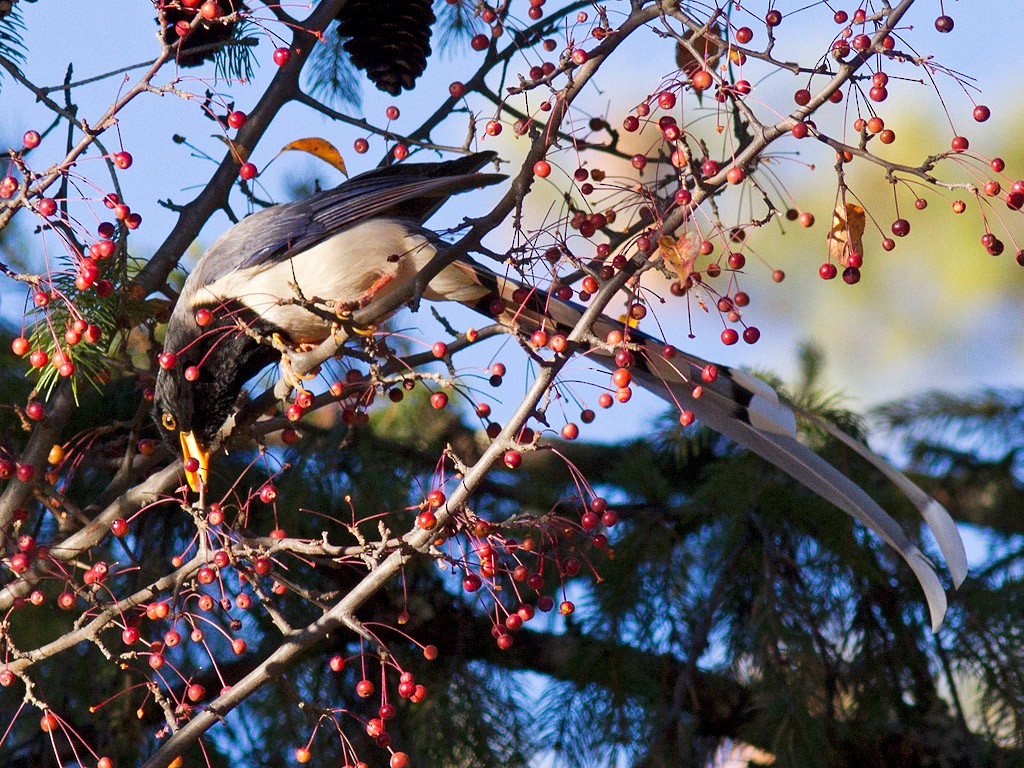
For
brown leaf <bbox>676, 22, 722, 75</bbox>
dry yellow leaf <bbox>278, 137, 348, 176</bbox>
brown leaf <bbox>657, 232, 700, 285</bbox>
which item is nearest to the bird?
dry yellow leaf <bbox>278, 137, 348, 176</bbox>

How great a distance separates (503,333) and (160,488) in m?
0.67

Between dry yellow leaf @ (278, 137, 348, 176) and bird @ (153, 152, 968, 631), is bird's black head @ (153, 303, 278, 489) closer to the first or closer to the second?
→ bird @ (153, 152, 968, 631)

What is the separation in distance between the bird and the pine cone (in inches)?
7.8

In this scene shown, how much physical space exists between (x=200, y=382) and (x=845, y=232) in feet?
5.04

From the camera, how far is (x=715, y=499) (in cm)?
296

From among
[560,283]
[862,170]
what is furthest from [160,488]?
[862,170]

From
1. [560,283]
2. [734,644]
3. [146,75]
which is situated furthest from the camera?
[734,644]

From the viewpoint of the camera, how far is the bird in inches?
88.5

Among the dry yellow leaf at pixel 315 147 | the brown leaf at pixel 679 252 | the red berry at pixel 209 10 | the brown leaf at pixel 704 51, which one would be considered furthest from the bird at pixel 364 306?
the brown leaf at pixel 679 252

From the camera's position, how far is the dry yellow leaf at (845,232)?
167 cm

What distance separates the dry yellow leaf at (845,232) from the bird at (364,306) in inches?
20.9

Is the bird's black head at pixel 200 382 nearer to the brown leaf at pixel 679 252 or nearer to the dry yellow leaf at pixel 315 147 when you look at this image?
the dry yellow leaf at pixel 315 147

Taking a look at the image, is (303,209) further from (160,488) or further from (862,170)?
(862,170)

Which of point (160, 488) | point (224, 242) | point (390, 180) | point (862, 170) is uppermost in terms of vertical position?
point (862, 170)
